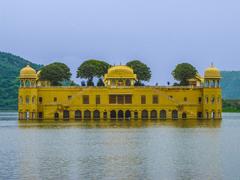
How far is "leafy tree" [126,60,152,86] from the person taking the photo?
111 m

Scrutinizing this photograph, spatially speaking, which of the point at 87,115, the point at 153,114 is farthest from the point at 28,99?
the point at 153,114

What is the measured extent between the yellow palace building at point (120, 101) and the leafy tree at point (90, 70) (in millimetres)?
9378

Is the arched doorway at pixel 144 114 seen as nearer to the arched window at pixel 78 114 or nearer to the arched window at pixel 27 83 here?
the arched window at pixel 78 114

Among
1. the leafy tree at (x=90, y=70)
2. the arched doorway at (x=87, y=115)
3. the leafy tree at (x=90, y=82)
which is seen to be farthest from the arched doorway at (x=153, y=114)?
the leafy tree at (x=90, y=70)

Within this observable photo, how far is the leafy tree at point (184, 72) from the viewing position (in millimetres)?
108500

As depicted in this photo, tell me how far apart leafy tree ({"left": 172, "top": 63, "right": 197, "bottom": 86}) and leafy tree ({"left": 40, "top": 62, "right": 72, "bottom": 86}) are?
15.5 m

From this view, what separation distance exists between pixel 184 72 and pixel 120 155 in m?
65.2

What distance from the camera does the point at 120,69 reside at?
99812 mm

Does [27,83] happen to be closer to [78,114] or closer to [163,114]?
[78,114]

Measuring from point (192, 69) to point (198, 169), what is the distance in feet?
236

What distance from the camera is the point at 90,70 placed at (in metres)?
108

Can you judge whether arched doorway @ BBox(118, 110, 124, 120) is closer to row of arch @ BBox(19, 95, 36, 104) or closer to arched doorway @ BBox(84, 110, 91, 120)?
arched doorway @ BBox(84, 110, 91, 120)

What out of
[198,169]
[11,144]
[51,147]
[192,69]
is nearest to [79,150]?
[51,147]

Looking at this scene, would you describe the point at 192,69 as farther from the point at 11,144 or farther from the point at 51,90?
the point at 11,144
